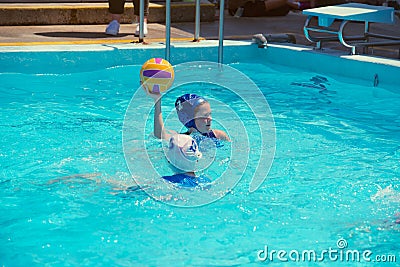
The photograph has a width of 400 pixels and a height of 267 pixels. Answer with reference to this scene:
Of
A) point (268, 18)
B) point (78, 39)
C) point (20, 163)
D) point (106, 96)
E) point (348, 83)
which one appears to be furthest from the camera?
point (268, 18)

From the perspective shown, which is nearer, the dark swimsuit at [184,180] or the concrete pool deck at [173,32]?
the dark swimsuit at [184,180]

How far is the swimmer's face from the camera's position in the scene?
501 cm

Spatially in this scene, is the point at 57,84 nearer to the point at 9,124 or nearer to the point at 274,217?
the point at 9,124

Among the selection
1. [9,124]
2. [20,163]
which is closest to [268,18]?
[9,124]

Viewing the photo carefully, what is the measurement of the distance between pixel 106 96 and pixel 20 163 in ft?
7.90

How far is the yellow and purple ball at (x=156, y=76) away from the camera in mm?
4602

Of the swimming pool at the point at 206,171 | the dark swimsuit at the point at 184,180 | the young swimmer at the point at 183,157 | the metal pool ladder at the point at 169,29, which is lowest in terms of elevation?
the swimming pool at the point at 206,171

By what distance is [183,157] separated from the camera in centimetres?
422

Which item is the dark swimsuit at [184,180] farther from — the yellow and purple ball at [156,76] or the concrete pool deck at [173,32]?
the concrete pool deck at [173,32]

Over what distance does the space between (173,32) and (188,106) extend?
5501 millimetres

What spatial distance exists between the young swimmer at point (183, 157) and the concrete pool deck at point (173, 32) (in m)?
4.87

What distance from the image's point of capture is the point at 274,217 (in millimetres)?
4371

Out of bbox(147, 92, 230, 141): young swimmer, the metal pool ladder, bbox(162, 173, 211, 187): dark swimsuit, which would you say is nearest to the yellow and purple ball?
bbox(147, 92, 230, 141): young swimmer

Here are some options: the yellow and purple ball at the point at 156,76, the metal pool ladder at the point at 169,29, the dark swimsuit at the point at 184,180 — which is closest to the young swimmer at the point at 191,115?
the yellow and purple ball at the point at 156,76
